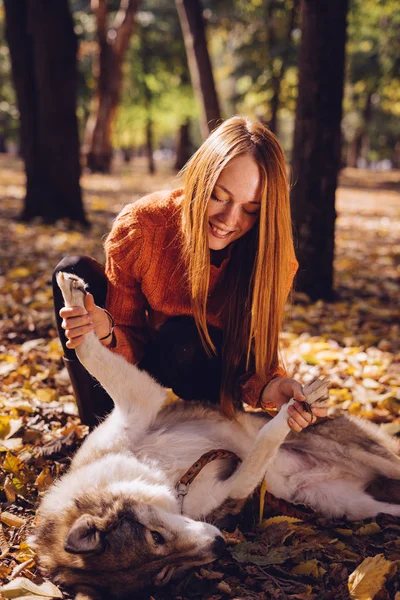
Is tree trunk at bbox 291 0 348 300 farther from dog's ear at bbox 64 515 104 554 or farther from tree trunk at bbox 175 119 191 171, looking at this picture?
tree trunk at bbox 175 119 191 171

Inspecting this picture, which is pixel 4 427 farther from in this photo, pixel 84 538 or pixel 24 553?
pixel 84 538

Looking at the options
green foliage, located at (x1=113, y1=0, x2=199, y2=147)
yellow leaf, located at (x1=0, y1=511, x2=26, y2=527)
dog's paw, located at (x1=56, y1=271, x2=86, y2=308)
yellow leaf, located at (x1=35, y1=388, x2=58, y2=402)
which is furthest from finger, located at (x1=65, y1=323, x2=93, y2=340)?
green foliage, located at (x1=113, y1=0, x2=199, y2=147)

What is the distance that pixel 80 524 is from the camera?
200 cm

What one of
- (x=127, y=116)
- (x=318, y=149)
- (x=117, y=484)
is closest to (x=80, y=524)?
(x=117, y=484)

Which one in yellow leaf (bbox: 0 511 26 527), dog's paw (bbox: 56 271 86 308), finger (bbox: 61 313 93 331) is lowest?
yellow leaf (bbox: 0 511 26 527)

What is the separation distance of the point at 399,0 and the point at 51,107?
711 centimetres

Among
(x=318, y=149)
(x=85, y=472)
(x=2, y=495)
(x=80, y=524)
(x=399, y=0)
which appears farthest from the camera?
(x=399, y=0)

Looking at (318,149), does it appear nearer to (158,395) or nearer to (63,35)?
(158,395)

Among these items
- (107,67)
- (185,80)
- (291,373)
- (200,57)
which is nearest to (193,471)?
(291,373)

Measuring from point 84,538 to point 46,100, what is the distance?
7383 millimetres

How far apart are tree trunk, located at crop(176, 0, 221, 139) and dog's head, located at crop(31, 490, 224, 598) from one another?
8353mm

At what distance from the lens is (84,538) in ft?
6.47

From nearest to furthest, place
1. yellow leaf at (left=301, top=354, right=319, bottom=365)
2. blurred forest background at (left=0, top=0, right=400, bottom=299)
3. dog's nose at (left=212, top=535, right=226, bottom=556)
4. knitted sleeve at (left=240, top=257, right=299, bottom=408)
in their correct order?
dog's nose at (left=212, top=535, right=226, bottom=556)
knitted sleeve at (left=240, top=257, right=299, bottom=408)
yellow leaf at (left=301, top=354, right=319, bottom=365)
blurred forest background at (left=0, top=0, right=400, bottom=299)

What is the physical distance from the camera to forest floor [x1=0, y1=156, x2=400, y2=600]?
223 centimetres
